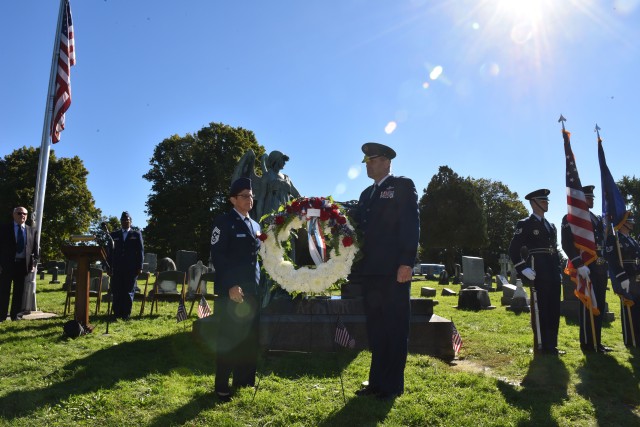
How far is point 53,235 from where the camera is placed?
3725 cm

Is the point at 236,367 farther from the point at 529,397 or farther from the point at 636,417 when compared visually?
the point at 636,417

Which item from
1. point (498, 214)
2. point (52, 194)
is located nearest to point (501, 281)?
point (498, 214)

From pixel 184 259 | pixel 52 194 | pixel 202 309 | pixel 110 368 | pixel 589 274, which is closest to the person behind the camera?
pixel 110 368

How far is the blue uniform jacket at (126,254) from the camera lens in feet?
32.7

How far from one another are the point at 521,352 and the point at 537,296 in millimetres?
1005

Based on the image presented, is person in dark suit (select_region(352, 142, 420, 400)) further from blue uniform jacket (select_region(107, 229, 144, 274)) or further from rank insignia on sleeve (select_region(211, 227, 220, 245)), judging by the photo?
blue uniform jacket (select_region(107, 229, 144, 274))

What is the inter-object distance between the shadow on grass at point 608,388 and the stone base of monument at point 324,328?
1882 millimetres

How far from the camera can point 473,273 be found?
78.7ft

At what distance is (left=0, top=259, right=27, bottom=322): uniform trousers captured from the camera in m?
9.20

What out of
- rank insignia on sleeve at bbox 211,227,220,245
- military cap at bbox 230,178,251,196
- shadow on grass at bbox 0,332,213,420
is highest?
military cap at bbox 230,178,251,196

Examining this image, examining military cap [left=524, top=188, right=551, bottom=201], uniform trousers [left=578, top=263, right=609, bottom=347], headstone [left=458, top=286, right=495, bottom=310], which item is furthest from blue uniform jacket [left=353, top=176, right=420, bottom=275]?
headstone [left=458, top=286, right=495, bottom=310]

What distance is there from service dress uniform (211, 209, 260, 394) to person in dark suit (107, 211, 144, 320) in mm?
6013

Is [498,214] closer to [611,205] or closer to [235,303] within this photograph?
[611,205]

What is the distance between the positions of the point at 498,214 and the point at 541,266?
50.7 metres
